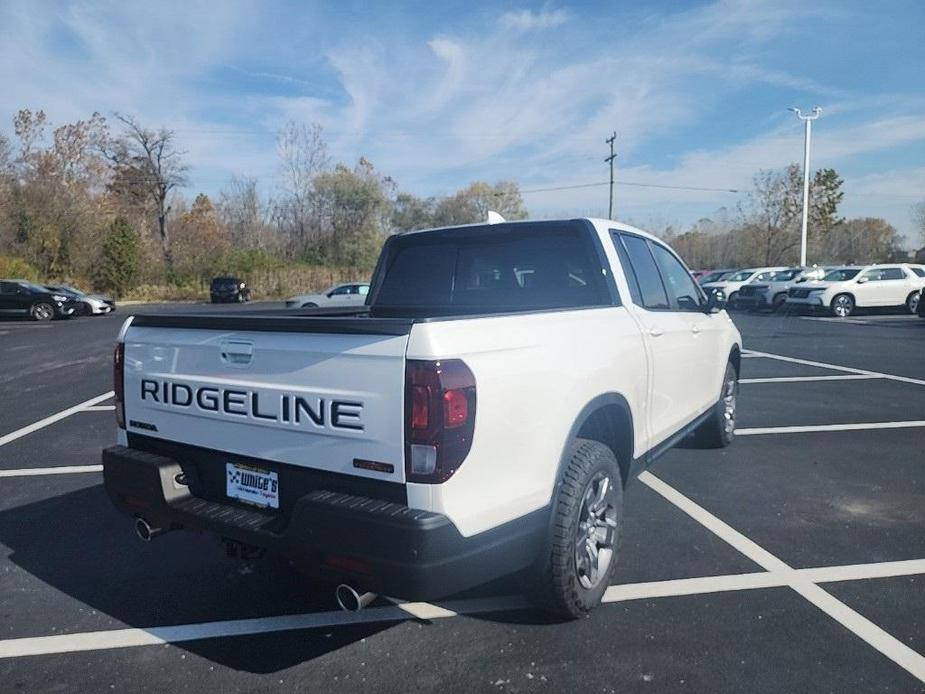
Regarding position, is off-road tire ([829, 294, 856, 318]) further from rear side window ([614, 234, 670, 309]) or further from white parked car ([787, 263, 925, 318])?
rear side window ([614, 234, 670, 309])

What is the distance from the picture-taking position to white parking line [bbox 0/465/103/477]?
5.72 meters

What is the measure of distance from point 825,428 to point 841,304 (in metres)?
17.6

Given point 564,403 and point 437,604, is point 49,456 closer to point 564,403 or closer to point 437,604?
point 437,604

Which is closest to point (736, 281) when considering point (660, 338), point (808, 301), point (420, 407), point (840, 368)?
point (808, 301)

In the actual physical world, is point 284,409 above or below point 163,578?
above

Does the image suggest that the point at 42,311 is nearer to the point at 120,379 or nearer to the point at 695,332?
the point at 120,379

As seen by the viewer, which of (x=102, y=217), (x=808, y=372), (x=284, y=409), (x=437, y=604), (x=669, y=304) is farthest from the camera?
(x=102, y=217)

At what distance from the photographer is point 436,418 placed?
7.93 feet

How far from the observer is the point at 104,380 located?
10.9 metres

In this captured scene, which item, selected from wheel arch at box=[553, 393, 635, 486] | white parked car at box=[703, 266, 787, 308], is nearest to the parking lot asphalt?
wheel arch at box=[553, 393, 635, 486]

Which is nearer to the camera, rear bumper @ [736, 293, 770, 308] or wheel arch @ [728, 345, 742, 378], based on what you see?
wheel arch @ [728, 345, 742, 378]

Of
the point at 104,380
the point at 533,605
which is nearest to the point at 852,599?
the point at 533,605

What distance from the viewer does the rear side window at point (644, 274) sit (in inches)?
165

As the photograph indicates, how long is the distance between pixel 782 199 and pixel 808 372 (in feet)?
126
